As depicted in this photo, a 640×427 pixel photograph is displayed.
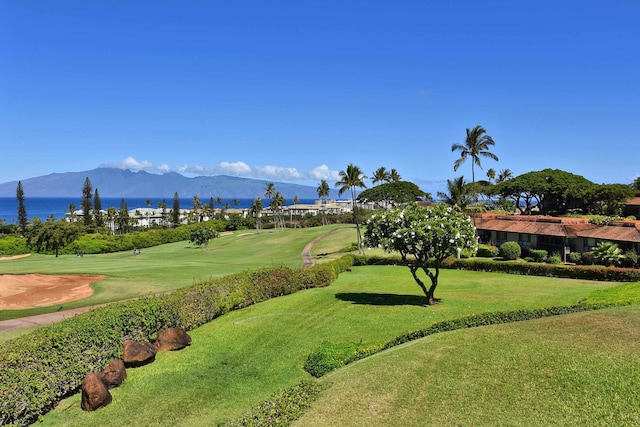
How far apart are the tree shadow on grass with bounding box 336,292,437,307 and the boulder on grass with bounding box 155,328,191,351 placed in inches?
415

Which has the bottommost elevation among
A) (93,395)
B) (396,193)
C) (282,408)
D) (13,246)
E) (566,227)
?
(13,246)

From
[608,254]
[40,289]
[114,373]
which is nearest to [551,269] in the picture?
[608,254]

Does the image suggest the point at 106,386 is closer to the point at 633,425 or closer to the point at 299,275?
the point at 633,425

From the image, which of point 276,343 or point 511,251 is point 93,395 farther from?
point 511,251

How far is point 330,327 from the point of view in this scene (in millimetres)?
20641

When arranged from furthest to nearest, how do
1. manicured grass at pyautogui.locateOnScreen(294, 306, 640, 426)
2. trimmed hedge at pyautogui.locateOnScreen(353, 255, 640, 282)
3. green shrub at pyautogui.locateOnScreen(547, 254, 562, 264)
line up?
green shrub at pyautogui.locateOnScreen(547, 254, 562, 264)
trimmed hedge at pyautogui.locateOnScreen(353, 255, 640, 282)
manicured grass at pyautogui.locateOnScreen(294, 306, 640, 426)

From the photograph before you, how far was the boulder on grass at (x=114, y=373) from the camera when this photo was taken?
47.9 feet

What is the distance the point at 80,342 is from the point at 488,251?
51.7m

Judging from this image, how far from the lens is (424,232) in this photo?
21.6 m

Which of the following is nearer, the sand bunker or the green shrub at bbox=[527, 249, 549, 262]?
the sand bunker

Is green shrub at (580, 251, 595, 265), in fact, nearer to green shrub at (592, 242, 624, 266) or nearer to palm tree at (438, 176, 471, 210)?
green shrub at (592, 242, 624, 266)

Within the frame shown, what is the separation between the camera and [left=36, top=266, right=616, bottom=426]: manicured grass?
12.7 metres

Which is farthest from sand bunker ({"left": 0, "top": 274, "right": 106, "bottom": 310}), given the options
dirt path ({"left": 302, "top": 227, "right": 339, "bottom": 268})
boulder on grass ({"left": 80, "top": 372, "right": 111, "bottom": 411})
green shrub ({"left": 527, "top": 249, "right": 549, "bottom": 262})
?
green shrub ({"left": 527, "top": 249, "right": 549, "bottom": 262})

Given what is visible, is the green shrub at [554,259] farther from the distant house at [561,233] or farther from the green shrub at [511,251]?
the green shrub at [511,251]
